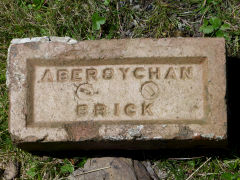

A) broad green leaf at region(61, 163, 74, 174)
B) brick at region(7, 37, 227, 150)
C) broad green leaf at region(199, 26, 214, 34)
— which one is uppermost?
broad green leaf at region(199, 26, 214, 34)

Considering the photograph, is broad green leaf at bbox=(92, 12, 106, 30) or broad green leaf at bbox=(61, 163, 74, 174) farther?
broad green leaf at bbox=(92, 12, 106, 30)

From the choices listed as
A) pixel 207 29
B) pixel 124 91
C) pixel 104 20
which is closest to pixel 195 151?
pixel 124 91

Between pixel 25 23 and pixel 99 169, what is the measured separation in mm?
1445

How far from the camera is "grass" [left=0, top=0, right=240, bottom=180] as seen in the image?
2875 mm

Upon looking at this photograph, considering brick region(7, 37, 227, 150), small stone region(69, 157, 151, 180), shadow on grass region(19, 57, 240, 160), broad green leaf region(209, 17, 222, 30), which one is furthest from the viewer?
broad green leaf region(209, 17, 222, 30)

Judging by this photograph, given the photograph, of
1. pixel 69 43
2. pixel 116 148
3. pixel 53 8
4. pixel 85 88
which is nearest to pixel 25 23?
pixel 53 8

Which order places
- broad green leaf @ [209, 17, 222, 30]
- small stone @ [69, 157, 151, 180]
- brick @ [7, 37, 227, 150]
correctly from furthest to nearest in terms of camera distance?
broad green leaf @ [209, 17, 222, 30] < small stone @ [69, 157, 151, 180] < brick @ [7, 37, 227, 150]

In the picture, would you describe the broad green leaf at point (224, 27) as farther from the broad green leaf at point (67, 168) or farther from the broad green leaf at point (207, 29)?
the broad green leaf at point (67, 168)

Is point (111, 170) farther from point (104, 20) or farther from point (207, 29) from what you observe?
point (207, 29)

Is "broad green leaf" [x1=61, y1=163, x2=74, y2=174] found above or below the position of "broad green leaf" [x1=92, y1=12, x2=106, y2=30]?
below

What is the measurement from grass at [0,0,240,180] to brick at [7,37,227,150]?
0.59 m

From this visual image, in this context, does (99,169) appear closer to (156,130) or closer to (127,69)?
(156,130)

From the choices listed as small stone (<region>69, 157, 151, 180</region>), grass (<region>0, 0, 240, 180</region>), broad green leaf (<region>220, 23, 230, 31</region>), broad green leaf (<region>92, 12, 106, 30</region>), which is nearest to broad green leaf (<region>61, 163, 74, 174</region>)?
small stone (<region>69, 157, 151, 180</region>)

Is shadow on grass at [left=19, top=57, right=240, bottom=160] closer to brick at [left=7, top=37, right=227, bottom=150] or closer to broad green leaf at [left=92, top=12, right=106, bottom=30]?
brick at [left=7, top=37, right=227, bottom=150]
